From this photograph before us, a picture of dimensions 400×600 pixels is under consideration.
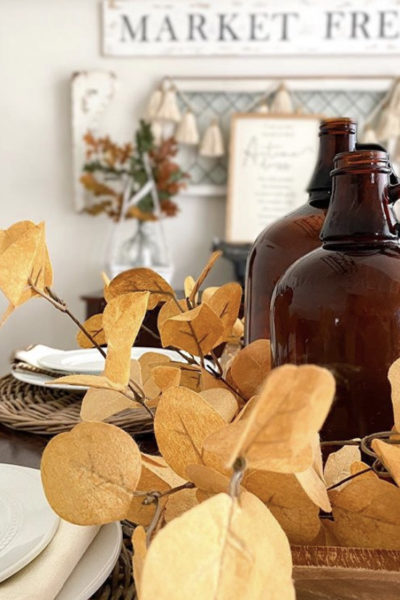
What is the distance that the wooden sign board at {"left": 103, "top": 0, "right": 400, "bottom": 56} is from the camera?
9.07 ft

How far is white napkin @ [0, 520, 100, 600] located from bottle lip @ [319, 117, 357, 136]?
0.29 meters

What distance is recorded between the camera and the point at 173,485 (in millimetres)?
230

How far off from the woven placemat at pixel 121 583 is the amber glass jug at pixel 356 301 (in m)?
0.13

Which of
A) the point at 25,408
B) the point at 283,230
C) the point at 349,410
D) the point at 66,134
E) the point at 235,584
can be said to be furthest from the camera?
the point at 66,134

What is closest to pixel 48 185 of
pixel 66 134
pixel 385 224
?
pixel 66 134

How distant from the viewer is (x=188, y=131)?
8.84ft

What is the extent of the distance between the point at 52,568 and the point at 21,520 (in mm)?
49

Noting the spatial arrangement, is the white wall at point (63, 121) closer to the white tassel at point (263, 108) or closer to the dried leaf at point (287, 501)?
the white tassel at point (263, 108)

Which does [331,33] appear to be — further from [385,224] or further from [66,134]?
[385,224]

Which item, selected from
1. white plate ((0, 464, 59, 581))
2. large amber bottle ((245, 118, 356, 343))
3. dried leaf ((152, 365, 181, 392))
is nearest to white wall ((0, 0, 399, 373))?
large amber bottle ((245, 118, 356, 343))

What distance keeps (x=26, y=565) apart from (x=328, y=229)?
0.72 ft

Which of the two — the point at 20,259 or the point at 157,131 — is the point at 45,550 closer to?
Result: the point at 20,259

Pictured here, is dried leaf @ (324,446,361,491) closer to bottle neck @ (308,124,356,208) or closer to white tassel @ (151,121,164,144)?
bottle neck @ (308,124,356,208)

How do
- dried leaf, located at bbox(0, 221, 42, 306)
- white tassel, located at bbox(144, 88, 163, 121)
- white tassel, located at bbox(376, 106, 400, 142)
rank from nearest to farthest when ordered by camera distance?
dried leaf, located at bbox(0, 221, 42, 306), white tassel, located at bbox(376, 106, 400, 142), white tassel, located at bbox(144, 88, 163, 121)
